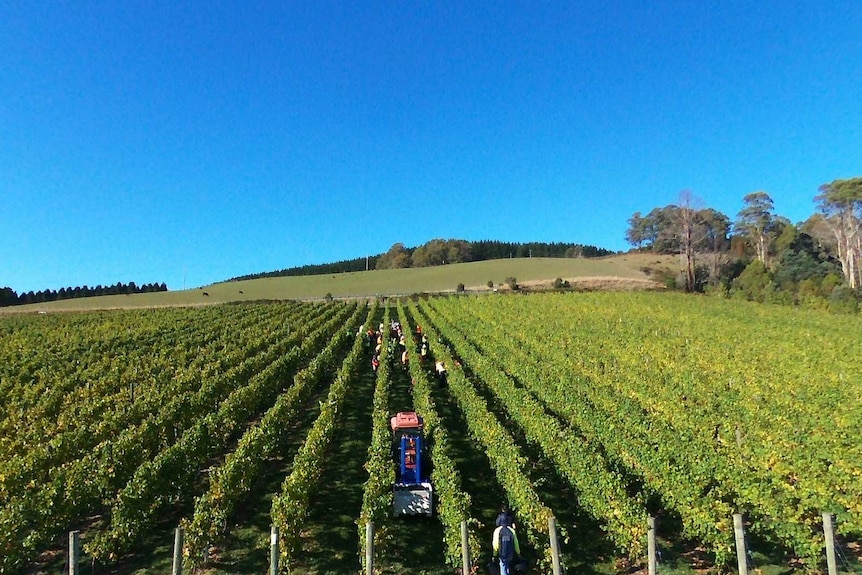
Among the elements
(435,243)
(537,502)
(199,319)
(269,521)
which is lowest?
(269,521)

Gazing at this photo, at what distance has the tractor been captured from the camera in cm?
1085

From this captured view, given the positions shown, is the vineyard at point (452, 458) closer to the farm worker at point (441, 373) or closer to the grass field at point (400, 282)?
the farm worker at point (441, 373)

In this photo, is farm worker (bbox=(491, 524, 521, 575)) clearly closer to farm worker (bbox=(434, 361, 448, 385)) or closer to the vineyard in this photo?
the vineyard

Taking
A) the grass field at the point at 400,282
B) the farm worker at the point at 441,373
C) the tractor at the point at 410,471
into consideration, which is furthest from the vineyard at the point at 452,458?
the grass field at the point at 400,282

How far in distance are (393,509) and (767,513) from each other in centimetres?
693

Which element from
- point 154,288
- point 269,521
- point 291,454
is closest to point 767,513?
point 269,521

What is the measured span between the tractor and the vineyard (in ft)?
1.11

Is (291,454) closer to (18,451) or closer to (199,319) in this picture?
(18,451)

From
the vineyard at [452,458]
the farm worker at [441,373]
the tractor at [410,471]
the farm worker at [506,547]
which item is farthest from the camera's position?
the farm worker at [441,373]

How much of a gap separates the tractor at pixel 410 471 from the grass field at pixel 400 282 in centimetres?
6266

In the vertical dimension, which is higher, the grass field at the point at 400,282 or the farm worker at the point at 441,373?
Answer: the grass field at the point at 400,282

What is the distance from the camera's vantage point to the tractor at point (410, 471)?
10852 millimetres

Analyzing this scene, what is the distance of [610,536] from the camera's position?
915 cm

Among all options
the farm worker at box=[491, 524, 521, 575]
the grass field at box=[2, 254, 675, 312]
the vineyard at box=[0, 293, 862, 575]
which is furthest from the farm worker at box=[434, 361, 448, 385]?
the grass field at box=[2, 254, 675, 312]
